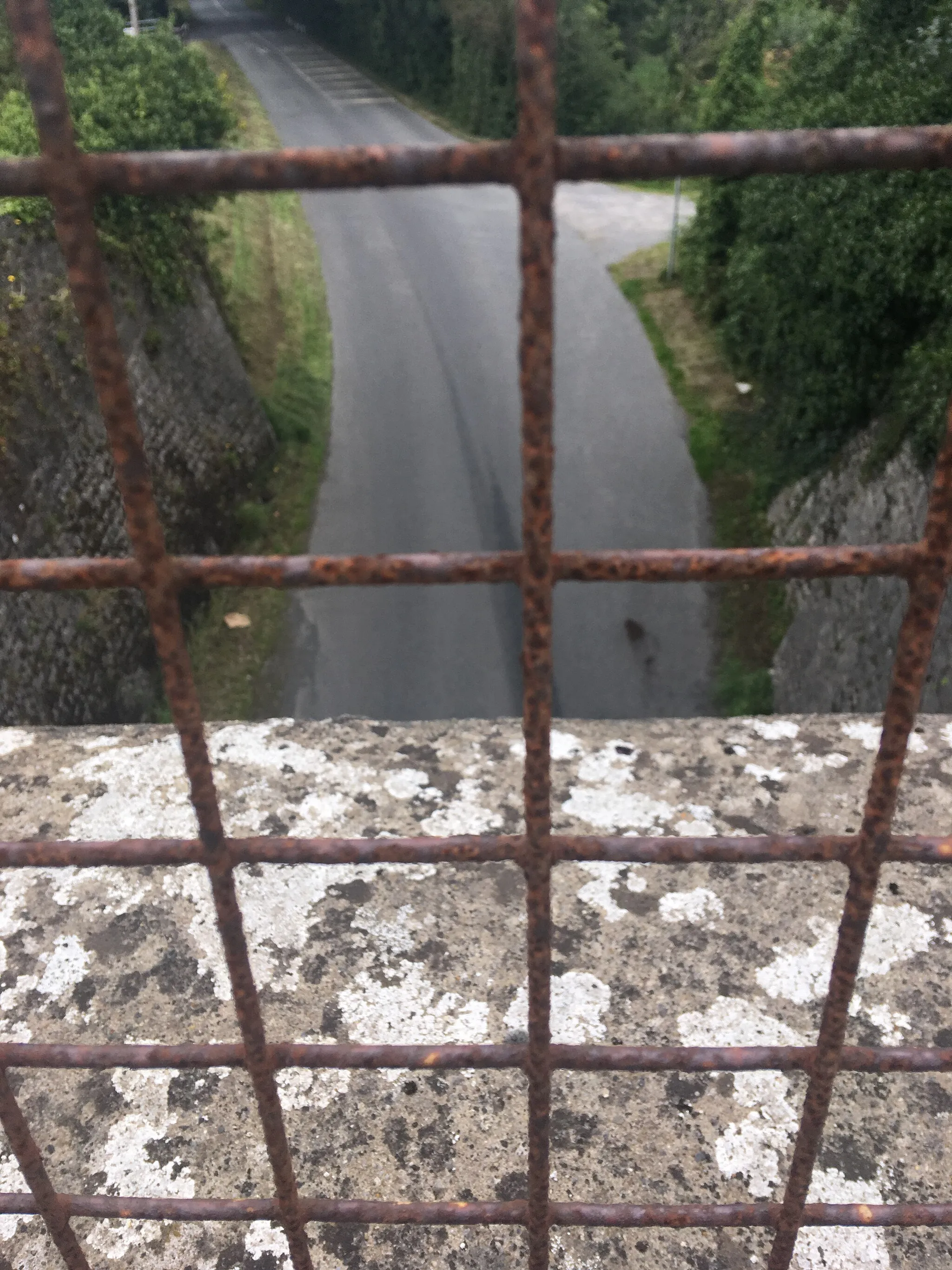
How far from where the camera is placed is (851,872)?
3.59 ft

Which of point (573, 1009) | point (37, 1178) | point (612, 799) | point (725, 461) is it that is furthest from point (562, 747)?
point (725, 461)

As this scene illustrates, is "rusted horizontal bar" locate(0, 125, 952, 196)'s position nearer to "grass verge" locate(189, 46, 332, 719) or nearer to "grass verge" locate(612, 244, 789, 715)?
"grass verge" locate(612, 244, 789, 715)

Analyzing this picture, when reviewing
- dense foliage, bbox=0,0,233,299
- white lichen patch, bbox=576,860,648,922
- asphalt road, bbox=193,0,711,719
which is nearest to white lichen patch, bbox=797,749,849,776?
white lichen patch, bbox=576,860,648,922

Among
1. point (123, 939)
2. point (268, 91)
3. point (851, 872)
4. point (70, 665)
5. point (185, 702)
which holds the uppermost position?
point (268, 91)

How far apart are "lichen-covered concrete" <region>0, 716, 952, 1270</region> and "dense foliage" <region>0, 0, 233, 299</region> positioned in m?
8.03

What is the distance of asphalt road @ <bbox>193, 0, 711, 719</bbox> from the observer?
392 inches

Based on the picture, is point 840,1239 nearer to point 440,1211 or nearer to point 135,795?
Answer: point 440,1211

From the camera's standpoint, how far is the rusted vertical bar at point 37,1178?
1.23m

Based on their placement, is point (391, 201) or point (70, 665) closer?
point (70, 665)

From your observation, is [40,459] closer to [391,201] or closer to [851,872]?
[851,872]

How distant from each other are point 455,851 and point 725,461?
1168 cm

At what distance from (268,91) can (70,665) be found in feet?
67.4

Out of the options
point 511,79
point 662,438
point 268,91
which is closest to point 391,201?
point 511,79

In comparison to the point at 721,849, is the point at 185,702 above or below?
above
